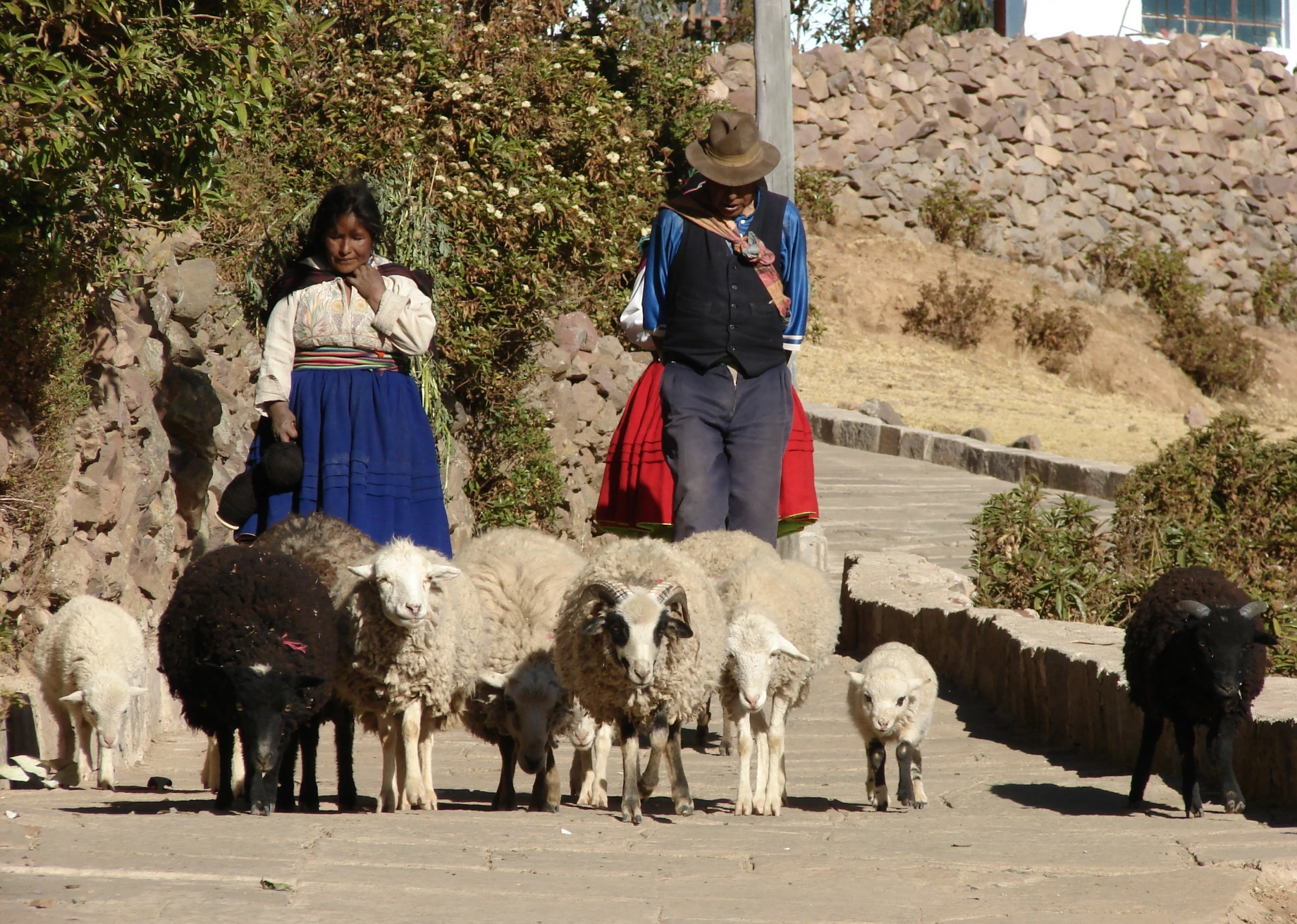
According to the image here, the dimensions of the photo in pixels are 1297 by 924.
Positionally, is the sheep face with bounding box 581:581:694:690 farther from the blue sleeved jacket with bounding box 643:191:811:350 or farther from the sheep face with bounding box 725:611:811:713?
the blue sleeved jacket with bounding box 643:191:811:350

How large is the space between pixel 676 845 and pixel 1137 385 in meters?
18.0

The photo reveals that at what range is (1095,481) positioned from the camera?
1344cm

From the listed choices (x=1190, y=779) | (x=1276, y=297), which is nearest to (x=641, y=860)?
(x=1190, y=779)

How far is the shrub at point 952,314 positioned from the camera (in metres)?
21.0

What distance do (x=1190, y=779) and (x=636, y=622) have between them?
7.05 ft

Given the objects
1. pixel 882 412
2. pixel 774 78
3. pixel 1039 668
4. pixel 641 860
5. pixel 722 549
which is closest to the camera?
pixel 641 860

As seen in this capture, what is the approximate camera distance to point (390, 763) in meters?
5.14

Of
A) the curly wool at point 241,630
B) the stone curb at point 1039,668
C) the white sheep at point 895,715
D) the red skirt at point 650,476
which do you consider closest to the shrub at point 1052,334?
the stone curb at point 1039,668

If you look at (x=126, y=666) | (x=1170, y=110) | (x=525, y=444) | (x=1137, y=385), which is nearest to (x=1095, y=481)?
(x=525, y=444)

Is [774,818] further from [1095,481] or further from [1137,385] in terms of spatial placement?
[1137,385]

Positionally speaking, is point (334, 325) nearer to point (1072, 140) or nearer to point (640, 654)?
point (640, 654)

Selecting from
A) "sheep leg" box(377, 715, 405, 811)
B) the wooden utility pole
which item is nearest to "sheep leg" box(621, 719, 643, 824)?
"sheep leg" box(377, 715, 405, 811)

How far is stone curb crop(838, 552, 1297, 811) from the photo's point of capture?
5676 millimetres

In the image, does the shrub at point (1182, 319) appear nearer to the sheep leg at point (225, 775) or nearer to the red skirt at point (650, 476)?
the red skirt at point (650, 476)
